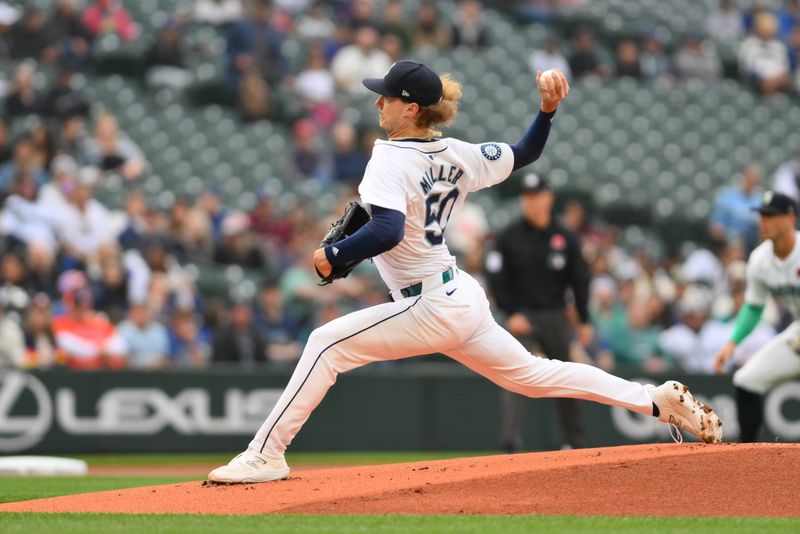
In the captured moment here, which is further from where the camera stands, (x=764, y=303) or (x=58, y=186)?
(x=58, y=186)

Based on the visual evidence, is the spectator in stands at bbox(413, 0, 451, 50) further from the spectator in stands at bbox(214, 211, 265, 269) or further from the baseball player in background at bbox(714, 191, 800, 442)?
the baseball player in background at bbox(714, 191, 800, 442)

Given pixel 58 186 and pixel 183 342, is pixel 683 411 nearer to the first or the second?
pixel 183 342

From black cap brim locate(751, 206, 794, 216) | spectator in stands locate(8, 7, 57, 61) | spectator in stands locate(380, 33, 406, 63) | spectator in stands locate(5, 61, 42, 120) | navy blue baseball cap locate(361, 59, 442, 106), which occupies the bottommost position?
black cap brim locate(751, 206, 794, 216)

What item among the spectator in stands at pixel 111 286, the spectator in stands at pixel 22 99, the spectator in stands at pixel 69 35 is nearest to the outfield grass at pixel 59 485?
the spectator in stands at pixel 111 286

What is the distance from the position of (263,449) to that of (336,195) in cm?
985

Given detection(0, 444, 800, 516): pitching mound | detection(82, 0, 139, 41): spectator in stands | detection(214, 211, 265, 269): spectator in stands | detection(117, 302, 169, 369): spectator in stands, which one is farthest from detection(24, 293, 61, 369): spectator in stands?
detection(0, 444, 800, 516): pitching mound

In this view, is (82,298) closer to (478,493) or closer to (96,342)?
(96,342)

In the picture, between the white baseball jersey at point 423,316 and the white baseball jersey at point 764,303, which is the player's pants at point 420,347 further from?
the white baseball jersey at point 764,303

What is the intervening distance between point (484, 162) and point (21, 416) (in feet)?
22.4

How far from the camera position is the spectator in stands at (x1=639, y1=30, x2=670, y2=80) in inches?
828

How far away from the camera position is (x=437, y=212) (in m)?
6.45

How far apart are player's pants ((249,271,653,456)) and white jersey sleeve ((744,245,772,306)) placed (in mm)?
2449

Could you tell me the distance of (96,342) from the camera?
41.7 ft

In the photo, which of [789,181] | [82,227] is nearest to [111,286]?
[82,227]
